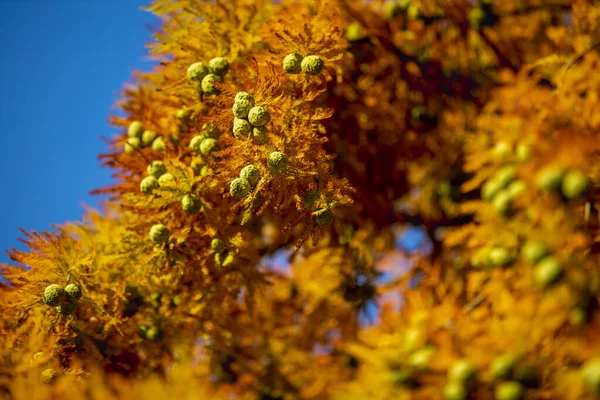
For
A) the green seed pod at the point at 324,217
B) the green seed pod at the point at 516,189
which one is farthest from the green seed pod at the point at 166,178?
the green seed pod at the point at 516,189

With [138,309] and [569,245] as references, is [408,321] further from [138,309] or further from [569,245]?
[138,309]

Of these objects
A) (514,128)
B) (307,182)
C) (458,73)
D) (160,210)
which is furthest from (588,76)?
(160,210)

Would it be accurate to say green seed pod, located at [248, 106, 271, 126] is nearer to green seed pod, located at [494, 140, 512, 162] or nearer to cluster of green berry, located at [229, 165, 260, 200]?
cluster of green berry, located at [229, 165, 260, 200]

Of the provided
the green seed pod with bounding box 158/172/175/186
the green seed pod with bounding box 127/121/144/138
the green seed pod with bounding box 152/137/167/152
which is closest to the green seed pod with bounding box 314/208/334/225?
the green seed pod with bounding box 158/172/175/186

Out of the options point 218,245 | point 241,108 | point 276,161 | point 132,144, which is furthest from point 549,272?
point 132,144

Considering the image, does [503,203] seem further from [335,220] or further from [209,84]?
[209,84]

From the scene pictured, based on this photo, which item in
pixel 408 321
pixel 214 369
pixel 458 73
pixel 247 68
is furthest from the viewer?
pixel 458 73

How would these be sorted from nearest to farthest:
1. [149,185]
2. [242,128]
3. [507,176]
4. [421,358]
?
[421,358], [507,176], [242,128], [149,185]
